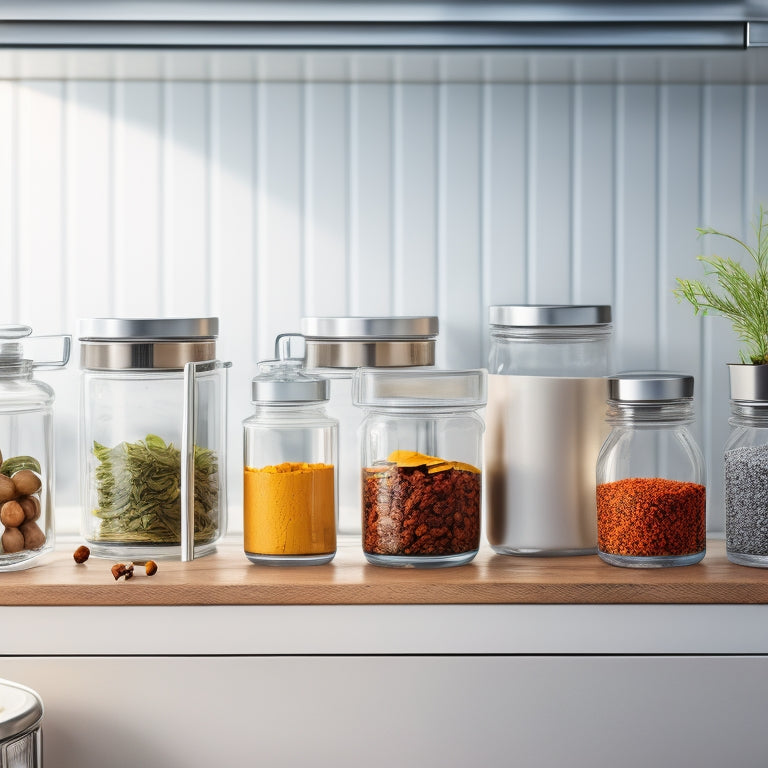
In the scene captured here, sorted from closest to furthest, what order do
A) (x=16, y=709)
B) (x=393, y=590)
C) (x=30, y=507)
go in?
(x=16, y=709) < (x=393, y=590) < (x=30, y=507)

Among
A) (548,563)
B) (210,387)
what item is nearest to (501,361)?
(548,563)

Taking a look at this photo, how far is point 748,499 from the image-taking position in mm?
907

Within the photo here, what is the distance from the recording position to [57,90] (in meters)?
1.13

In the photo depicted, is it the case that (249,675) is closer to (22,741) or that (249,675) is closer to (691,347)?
(22,741)

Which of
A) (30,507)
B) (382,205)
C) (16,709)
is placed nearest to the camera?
(16,709)

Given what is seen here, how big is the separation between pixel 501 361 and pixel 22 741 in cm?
60

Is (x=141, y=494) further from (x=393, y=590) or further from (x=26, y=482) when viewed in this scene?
(x=393, y=590)

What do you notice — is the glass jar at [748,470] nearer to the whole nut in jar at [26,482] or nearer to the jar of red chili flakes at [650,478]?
the jar of red chili flakes at [650,478]

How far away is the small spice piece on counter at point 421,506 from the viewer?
89 cm

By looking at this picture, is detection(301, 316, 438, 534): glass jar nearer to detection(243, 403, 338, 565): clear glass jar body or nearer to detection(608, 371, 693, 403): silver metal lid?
detection(243, 403, 338, 565): clear glass jar body

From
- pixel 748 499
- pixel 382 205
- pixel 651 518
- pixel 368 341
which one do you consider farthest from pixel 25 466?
pixel 748 499

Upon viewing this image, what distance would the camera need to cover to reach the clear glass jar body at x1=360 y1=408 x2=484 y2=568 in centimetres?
89

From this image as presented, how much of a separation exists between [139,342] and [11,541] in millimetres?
242

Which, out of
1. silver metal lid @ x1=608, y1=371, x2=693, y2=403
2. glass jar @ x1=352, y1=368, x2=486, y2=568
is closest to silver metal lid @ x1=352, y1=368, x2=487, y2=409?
glass jar @ x1=352, y1=368, x2=486, y2=568
